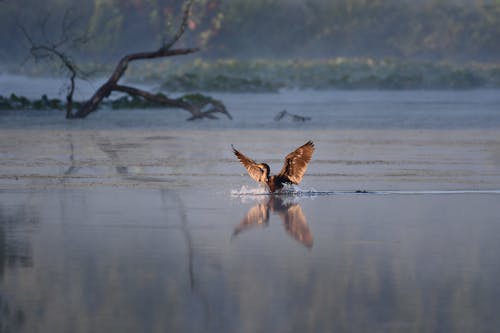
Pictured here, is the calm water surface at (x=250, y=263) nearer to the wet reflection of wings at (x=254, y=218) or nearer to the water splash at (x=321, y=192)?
the wet reflection of wings at (x=254, y=218)

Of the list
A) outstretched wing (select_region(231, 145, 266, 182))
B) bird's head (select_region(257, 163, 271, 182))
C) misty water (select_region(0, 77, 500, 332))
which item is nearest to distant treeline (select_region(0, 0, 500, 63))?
misty water (select_region(0, 77, 500, 332))

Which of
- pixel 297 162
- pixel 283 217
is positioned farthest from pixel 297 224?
pixel 297 162

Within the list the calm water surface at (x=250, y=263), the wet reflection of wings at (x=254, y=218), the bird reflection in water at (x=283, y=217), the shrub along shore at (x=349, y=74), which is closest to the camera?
the calm water surface at (x=250, y=263)

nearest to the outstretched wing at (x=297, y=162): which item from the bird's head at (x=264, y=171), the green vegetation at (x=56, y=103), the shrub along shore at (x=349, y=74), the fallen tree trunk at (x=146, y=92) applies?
the bird's head at (x=264, y=171)

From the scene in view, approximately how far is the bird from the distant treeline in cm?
4189

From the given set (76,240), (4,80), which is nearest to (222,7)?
(4,80)

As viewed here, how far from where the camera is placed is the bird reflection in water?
29.8ft

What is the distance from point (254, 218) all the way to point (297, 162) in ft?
5.52

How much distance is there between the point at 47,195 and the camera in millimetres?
11562

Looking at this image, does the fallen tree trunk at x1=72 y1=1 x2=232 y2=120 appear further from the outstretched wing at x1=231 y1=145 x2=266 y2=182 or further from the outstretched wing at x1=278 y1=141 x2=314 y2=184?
the outstretched wing at x1=278 y1=141 x2=314 y2=184

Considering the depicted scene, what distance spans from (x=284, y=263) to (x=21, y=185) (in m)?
5.36

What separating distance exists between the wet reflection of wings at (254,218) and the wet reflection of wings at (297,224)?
0.16 metres

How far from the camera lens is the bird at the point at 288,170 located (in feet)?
Result: 37.8

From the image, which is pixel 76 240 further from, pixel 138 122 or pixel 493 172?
pixel 138 122
